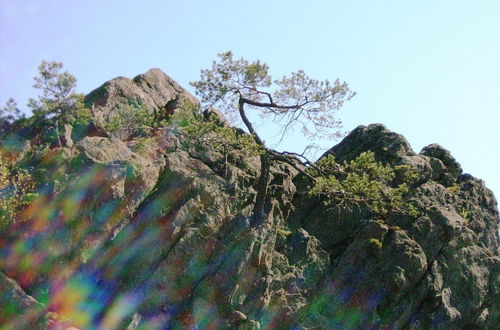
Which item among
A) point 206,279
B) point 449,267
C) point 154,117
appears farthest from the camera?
point 154,117

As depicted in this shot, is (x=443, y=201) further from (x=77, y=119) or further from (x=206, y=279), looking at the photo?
(x=77, y=119)

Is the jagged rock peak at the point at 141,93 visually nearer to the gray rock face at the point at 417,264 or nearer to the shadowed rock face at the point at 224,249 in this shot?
the shadowed rock face at the point at 224,249

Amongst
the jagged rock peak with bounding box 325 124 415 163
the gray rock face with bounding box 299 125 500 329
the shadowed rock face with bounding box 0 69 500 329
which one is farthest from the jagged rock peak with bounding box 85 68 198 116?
the gray rock face with bounding box 299 125 500 329

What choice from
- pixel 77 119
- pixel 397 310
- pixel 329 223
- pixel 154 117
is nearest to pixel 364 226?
pixel 329 223

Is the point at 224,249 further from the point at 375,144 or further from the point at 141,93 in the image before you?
the point at 375,144

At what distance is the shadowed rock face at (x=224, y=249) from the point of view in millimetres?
23625

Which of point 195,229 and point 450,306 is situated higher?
point 450,306

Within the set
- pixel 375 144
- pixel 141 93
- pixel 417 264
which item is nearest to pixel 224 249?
pixel 417 264

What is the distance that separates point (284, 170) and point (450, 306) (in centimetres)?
1101

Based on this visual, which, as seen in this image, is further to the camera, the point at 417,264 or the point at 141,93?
the point at 141,93

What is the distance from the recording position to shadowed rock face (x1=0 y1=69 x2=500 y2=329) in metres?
23.6

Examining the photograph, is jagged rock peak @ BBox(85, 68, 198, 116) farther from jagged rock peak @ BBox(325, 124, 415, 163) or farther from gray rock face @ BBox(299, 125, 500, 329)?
gray rock face @ BBox(299, 125, 500, 329)

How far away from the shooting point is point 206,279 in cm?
2603

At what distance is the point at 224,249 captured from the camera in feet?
87.7
